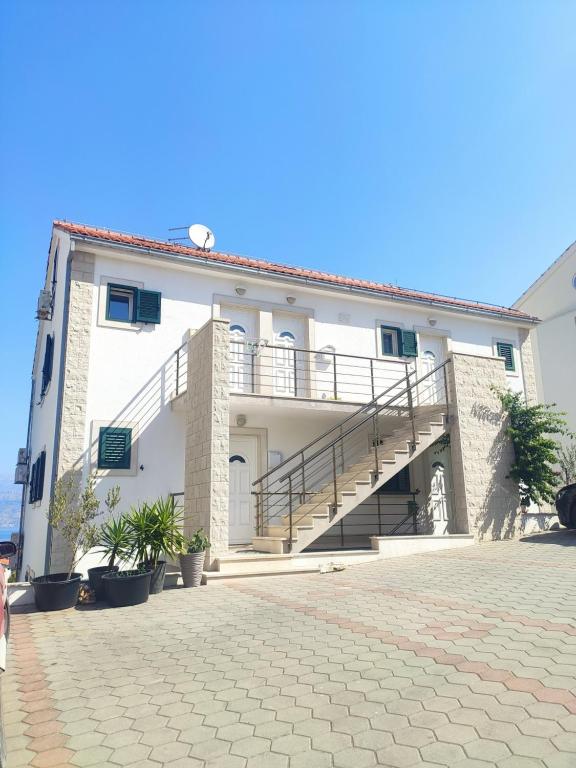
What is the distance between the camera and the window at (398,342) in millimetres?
14273

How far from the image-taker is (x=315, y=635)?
16.5ft

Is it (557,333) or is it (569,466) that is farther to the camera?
(557,333)

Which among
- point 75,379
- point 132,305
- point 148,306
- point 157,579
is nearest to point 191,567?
point 157,579

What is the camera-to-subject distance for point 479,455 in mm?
11766

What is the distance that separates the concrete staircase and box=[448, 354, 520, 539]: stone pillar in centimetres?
55

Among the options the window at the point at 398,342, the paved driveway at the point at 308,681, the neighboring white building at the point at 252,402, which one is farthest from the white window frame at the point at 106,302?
the window at the point at 398,342

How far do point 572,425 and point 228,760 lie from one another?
66.5ft

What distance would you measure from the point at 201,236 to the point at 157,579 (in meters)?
8.80

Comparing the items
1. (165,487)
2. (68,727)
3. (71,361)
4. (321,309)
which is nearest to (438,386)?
(321,309)

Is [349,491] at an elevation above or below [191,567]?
above

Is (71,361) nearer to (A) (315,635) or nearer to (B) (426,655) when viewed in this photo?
(A) (315,635)

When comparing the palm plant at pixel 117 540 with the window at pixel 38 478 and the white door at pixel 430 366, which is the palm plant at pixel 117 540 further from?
the white door at pixel 430 366

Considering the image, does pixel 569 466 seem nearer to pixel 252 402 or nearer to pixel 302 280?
pixel 302 280

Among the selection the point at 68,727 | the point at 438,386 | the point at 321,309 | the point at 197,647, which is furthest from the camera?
the point at 438,386
